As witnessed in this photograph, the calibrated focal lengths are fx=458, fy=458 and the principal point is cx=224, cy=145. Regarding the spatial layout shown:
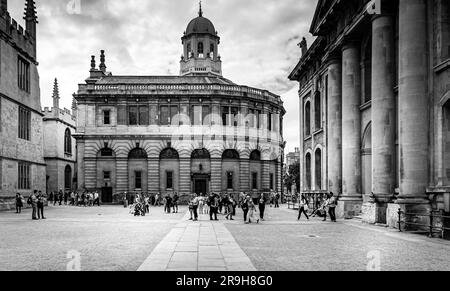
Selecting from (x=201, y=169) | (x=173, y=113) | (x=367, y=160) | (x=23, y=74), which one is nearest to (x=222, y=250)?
(x=367, y=160)

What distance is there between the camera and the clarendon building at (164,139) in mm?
54688

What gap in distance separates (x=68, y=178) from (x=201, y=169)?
103ft

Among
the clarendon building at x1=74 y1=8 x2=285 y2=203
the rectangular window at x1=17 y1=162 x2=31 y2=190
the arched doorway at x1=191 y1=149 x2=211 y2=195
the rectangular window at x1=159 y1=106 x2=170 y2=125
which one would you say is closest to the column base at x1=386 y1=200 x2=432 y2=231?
the rectangular window at x1=17 y1=162 x2=31 y2=190

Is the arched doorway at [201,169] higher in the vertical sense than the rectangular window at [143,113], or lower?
lower

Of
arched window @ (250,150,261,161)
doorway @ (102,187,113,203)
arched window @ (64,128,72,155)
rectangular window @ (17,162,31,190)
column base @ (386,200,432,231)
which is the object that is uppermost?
arched window @ (64,128,72,155)

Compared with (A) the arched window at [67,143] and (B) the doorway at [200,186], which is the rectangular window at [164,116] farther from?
(A) the arched window at [67,143]

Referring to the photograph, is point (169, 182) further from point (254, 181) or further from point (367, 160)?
point (367, 160)

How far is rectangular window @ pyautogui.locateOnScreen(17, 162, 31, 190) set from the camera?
4047 cm

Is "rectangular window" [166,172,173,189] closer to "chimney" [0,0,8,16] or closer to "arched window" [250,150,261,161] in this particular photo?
"arched window" [250,150,261,161]

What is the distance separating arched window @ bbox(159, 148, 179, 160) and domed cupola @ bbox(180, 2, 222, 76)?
22.7 m

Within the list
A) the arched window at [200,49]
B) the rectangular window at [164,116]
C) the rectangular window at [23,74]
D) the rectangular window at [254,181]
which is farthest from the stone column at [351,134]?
the arched window at [200,49]

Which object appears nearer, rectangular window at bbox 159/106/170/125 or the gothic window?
the gothic window

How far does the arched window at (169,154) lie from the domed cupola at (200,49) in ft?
74.4
